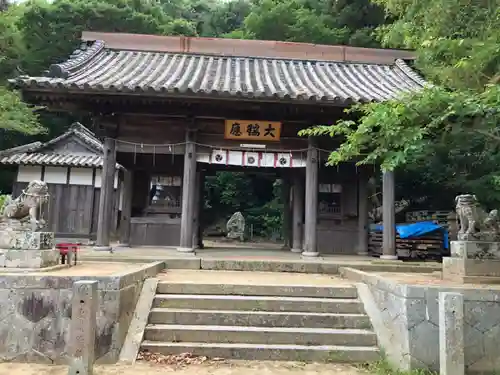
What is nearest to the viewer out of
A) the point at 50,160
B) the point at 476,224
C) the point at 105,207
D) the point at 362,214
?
the point at 476,224

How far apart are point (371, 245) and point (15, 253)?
12238 millimetres

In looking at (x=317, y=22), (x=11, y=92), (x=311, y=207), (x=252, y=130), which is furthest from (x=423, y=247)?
(x=11, y=92)

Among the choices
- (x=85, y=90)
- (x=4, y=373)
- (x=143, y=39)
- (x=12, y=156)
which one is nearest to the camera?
(x=4, y=373)

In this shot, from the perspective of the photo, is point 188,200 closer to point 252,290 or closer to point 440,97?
point 252,290

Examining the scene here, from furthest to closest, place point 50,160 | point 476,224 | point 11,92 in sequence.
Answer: point 50,160
point 11,92
point 476,224

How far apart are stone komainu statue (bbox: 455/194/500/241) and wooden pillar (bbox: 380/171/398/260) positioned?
2.87 metres

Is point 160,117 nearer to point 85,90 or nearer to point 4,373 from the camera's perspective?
point 85,90

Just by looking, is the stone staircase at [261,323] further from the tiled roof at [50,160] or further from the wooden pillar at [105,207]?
the tiled roof at [50,160]

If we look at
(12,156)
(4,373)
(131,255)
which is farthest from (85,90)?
(12,156)

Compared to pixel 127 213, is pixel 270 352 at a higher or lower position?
lower

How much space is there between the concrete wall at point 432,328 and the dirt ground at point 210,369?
Answer: 0.66 metres

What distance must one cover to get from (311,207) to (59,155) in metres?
13.3

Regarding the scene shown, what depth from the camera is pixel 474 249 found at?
22.3 ft

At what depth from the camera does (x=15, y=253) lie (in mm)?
6543
